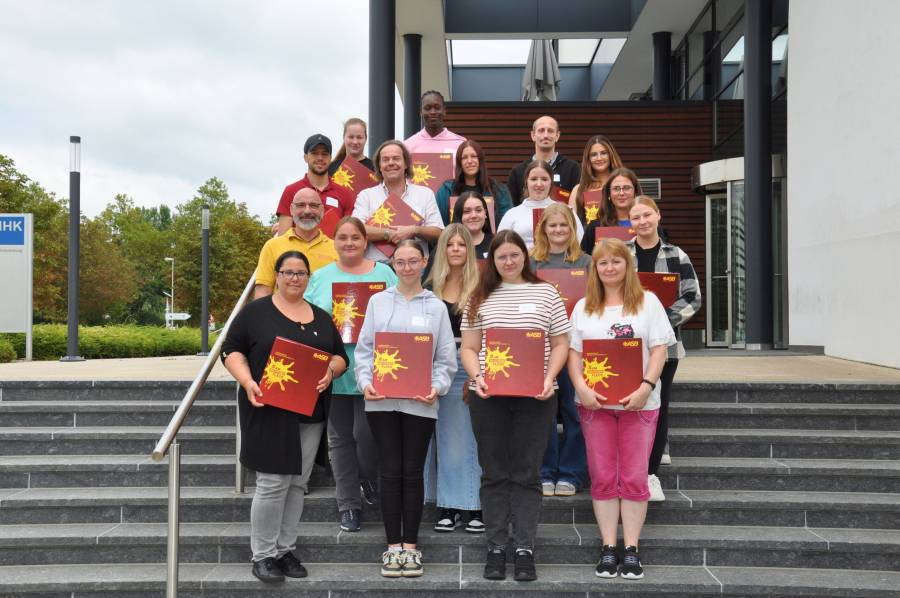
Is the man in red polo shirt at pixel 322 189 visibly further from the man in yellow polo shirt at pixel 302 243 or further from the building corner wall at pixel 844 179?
the building corner wall at pixel 844 179

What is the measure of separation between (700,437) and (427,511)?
85.7 inches

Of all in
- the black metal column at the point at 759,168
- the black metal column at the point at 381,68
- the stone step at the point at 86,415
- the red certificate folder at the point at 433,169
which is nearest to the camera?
the stone step at the point at 86,415

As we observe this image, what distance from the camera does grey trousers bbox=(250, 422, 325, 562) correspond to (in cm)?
430

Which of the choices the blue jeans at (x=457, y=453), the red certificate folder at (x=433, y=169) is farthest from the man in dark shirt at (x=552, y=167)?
the blue jeans at (x=457, y=453)

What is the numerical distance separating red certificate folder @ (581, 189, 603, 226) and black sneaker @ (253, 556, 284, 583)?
314 centimetres

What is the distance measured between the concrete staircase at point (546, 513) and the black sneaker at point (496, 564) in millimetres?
69

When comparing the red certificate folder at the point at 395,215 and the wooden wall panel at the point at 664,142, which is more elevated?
the wooden wall panel at the point at 664,142

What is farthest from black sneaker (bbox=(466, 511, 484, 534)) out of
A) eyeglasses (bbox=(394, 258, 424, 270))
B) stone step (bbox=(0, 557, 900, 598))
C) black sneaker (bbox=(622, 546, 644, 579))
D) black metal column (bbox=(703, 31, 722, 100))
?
black metal column (bbox=(703, 31, 722, 100))

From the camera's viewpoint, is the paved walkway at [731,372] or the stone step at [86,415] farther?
the paved walkway at [731,372]

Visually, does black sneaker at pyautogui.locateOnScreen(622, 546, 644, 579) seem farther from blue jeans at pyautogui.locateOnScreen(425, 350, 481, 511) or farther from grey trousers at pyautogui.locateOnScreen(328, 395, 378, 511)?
grey trousers at pyautogui.locateOnScreen(328, 395, 378, 511)

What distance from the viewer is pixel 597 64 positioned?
20625 mm

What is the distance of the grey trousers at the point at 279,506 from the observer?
4297 mm

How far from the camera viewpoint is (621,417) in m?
4.44

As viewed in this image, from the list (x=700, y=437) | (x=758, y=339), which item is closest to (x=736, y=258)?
(x=758, y=339)
